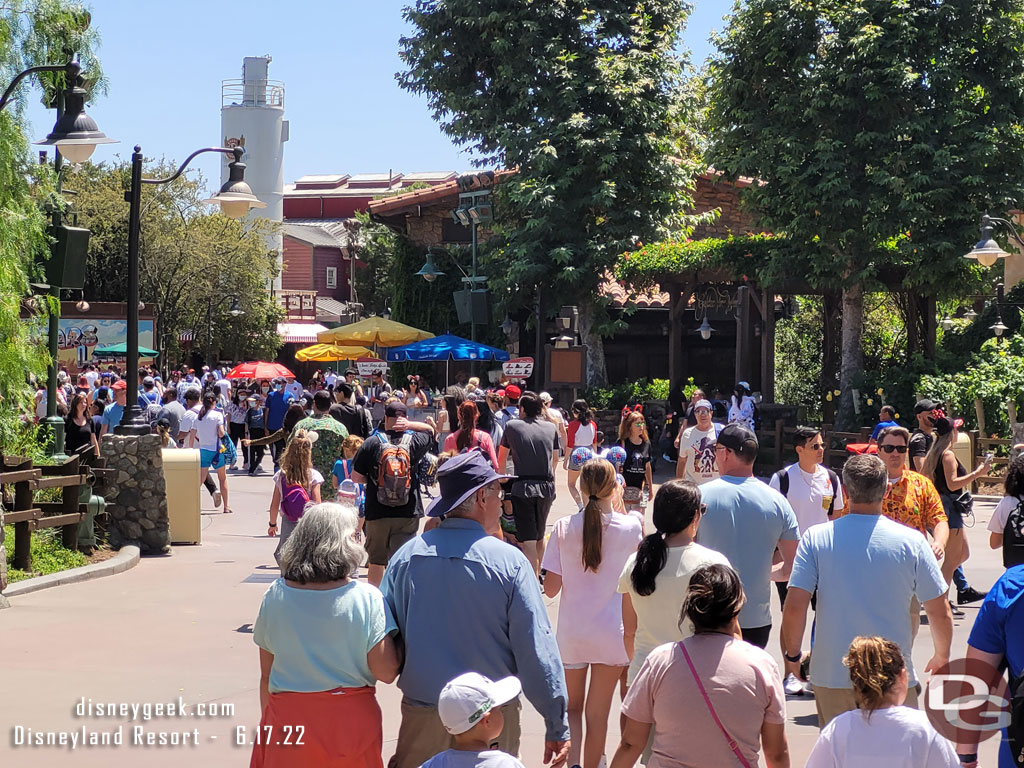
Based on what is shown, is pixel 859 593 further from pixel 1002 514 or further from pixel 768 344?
pixel 768 344

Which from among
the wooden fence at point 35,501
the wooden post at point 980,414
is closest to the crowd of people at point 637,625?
the wooden fence at point 35,501

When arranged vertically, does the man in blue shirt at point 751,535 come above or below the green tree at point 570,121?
below

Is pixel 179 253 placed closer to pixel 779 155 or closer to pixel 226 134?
pixel 779 155

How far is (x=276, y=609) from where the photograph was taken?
4.32 m

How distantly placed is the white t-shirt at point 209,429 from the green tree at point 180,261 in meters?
25.7

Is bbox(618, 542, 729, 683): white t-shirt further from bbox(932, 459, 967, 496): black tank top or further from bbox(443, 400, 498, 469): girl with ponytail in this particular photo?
bbox(932, 459, 967, 496): black tank top

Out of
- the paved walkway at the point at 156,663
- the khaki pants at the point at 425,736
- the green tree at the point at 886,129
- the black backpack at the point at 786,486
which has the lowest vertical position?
the paved walkway at the point at 156,663

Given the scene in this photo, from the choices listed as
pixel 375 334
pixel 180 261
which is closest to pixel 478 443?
pixel 375 334

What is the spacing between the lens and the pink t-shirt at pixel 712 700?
3.96 m

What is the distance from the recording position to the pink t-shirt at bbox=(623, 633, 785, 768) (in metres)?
3.96

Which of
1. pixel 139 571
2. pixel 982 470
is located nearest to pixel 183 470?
pixel 139 571

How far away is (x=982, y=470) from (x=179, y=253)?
37.5 meters

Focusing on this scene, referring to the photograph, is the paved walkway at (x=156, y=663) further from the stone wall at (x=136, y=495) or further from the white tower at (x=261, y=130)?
the white tower at (x=261, y=130)

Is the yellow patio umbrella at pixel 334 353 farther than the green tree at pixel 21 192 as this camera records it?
Yes
